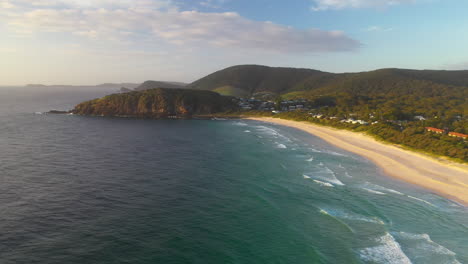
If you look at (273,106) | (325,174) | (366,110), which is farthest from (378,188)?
(273,106)

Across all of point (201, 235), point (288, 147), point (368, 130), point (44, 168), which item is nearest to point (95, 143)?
point (44, 168)

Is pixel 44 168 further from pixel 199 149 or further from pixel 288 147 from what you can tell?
pixel 288 147

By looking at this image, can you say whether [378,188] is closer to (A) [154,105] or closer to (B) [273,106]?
(A) [154,105]

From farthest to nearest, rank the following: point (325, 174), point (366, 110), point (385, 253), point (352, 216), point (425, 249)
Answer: point (366, 110) < point (325, 174) < point (352, 216) < point (425, 249) < point (385, 253)

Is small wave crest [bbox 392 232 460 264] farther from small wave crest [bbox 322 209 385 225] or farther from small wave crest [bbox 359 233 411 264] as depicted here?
small wave crest [bbox 322 209 385 225]

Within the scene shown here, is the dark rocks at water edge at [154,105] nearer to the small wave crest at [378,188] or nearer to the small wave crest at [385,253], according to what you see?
the small wave crest at [378,188]

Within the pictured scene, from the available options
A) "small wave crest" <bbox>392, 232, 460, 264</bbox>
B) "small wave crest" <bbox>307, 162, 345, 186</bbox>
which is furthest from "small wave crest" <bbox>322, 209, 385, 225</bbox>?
"small wave crest" <bbox>307, 162, 345, 186</bbox>
